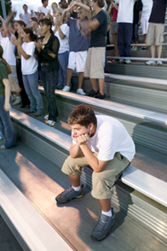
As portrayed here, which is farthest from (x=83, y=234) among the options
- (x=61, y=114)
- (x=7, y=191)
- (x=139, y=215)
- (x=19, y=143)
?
(x=61, y=114)

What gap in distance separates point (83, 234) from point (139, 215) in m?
0.41

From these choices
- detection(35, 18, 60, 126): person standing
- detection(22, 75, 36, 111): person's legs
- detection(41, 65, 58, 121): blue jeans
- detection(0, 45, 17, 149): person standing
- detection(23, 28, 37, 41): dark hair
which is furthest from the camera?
detection(22, 75, 36, 111): person's legs

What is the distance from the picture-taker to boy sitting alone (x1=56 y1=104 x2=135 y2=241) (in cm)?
114

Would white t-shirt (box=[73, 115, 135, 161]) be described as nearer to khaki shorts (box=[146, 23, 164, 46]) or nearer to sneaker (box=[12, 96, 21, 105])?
khaki shorts (box=[146, 23, 164, 46])

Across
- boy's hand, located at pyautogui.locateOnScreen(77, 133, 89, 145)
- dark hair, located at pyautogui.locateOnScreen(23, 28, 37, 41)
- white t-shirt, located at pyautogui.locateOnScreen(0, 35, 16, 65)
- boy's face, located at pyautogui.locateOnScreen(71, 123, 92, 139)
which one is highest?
dark hair, located at pyautogui.locateOnScreen(23, 28, 37, 41)

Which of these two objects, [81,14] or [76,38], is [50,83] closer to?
[76,38]

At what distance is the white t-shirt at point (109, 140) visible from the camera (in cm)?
114

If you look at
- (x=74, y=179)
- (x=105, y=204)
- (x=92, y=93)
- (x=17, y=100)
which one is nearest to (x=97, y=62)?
(x=92, y=93)

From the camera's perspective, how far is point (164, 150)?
5.83ft

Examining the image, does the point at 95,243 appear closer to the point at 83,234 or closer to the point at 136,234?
the point at 83,234

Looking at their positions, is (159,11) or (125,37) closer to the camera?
(159,11)

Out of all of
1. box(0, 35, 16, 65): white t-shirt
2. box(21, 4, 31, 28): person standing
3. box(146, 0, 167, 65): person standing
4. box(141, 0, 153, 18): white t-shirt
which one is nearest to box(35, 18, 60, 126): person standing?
box(0, 35, 16, 65): white t-shirt

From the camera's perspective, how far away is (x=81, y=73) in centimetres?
311

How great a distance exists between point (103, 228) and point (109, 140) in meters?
0.60
